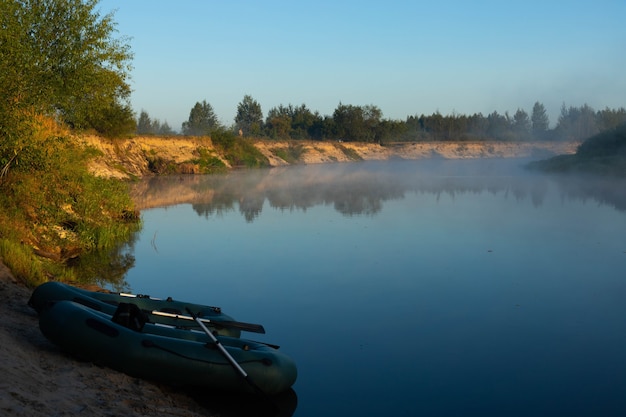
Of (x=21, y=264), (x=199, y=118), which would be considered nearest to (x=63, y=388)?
(x=21, y=264)

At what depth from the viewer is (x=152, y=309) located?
30.9 feet

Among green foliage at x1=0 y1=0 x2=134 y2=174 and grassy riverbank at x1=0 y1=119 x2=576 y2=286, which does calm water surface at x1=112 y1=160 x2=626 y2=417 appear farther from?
green foliage at x1=0 y1=0 x2=134 y2=174

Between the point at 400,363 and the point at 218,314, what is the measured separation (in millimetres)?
2745

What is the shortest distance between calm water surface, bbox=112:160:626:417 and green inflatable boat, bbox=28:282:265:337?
1.06 m

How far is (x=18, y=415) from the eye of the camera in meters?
5.07

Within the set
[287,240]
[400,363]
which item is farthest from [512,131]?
[400,363]

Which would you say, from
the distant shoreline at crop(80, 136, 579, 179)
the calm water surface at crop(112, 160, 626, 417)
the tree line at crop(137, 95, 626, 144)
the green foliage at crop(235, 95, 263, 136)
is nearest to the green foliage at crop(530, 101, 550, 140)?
the tree line at crop(137, 95, 626, 144)

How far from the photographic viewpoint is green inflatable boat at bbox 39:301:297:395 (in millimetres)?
7082

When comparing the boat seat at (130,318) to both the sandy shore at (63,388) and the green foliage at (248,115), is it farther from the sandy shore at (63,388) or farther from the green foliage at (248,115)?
the green foliage at (248,115)

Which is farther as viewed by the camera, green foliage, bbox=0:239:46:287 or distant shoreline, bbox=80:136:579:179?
distant shoreline, bbox=80:136:579:179

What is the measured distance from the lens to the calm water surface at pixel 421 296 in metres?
8.26

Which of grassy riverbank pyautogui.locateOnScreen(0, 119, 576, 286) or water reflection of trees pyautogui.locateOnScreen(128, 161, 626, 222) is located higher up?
grassy riverbank pyautogui.locateOnScreen(0, 119, 576, 286)

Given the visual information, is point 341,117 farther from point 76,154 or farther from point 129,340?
point 129,340

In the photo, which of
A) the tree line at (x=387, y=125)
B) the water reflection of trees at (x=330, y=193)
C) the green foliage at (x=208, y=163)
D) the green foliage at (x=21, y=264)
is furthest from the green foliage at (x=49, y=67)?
the tree line at (x=387, y=125)
